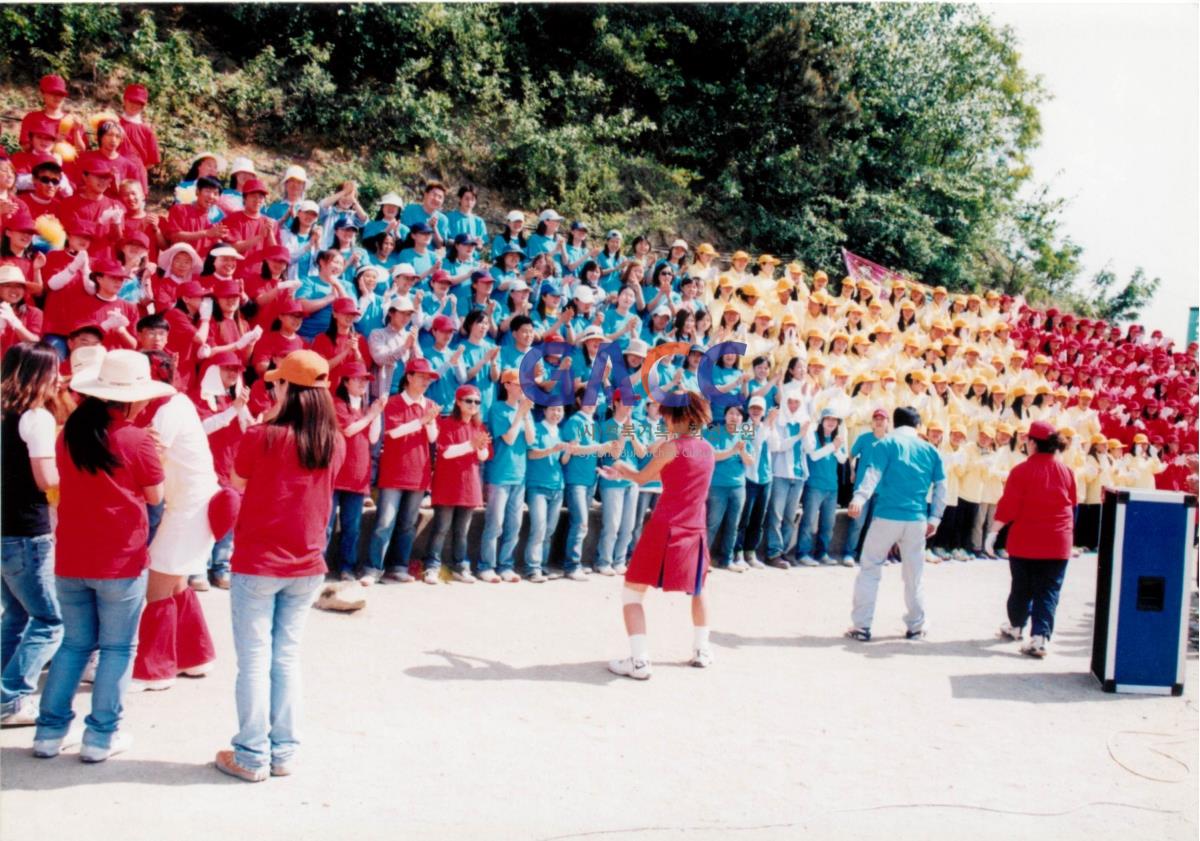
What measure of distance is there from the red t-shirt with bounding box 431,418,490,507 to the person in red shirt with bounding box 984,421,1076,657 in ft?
14.5

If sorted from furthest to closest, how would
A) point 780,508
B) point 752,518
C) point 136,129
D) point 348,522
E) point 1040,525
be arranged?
point 780,508
point 752,518
point 136,129
point 348,522
point 1040,525

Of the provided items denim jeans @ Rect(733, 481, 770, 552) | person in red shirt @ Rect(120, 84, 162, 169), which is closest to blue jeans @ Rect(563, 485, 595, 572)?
denim jeans @ Rect(733, 481, 770, 552)

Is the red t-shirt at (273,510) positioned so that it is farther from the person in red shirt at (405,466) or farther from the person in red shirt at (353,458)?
the person in red shirt at (405,466)

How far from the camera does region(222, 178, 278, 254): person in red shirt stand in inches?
384

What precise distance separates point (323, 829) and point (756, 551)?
7.63m

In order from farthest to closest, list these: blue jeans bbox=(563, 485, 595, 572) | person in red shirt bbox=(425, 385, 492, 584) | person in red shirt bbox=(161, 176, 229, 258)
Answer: blue jeans bbox=(563, 485, 595, 572) → person in red shirt bbox=(161, 176, 229, 258) → person in red shirt bbox=(425, 385, 492, 584)

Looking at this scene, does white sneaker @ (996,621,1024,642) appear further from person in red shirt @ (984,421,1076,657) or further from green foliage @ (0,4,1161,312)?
green foliage @ (0,4,1161,312)

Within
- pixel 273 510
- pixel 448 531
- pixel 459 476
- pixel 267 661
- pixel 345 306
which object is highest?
pixel 345 306

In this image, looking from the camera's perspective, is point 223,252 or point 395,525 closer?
point 223,252

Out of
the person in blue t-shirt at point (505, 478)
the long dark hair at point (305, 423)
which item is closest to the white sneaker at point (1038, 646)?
the person in blue t-shirt at point (505, 478)

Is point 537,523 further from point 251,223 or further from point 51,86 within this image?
point 51,86

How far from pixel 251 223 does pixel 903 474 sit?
652 cm

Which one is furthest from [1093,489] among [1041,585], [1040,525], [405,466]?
[405,466]

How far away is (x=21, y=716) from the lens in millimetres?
5129
